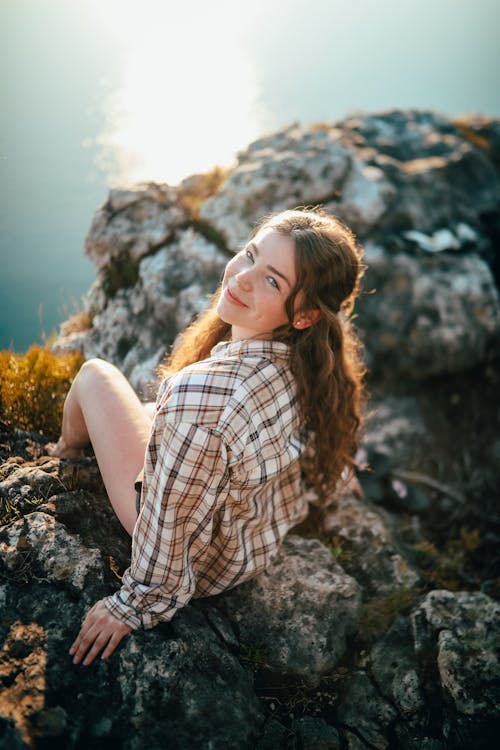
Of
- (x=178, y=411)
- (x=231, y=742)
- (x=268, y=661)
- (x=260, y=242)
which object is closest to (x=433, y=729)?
(x=268, y=661)

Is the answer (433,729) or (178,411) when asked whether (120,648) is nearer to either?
(178,411)

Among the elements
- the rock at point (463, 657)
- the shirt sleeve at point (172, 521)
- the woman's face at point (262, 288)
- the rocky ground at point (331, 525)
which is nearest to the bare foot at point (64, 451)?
the rocky ground at point (331, 525)

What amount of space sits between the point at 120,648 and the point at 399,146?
22.6ft

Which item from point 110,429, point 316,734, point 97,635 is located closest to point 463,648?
point 316,734

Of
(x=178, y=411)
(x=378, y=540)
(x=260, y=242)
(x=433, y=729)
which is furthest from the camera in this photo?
(x=378, y=540)

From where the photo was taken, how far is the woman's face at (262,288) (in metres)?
2.38

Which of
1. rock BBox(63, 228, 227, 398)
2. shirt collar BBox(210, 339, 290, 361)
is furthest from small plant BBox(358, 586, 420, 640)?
rock BBox(63, 228, 227, 398)

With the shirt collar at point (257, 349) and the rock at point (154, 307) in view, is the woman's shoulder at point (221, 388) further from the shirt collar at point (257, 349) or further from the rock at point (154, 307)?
the rock at point (154, 307)

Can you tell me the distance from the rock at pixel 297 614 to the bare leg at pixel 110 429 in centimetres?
85

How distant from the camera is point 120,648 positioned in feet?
6.79

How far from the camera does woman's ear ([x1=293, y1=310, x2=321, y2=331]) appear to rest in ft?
8.18

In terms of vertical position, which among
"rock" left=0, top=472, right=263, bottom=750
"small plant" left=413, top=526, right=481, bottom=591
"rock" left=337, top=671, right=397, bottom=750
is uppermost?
"rock" left=0, top=472, right=263, bottom=750

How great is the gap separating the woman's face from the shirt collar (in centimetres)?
15

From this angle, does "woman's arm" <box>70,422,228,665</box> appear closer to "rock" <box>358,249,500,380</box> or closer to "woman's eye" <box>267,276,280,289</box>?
"woman's eye" <box>267,276,280,289</box>
